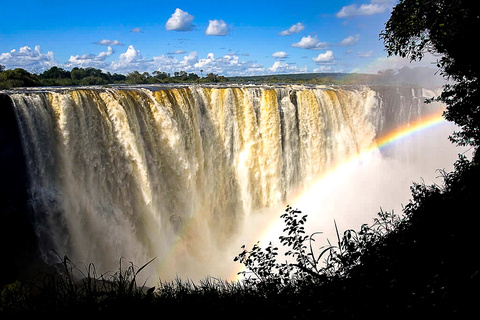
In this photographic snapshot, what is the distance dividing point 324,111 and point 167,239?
366 inches

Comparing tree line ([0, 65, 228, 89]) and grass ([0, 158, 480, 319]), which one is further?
tree line ([0, 65, 228, 89])

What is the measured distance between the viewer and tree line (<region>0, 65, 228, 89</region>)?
61.7 feet

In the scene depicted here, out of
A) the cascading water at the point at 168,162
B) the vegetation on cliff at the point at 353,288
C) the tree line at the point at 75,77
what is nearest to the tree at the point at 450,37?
the vegetation on cliff at the point at 353,288

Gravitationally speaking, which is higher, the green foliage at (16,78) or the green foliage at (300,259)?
the green foliage at (16,78)

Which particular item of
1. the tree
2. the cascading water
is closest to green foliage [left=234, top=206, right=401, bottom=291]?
the tree

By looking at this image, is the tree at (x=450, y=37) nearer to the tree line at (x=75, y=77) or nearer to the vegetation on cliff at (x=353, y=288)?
the vegetation on cliff at (x=353, y=288)

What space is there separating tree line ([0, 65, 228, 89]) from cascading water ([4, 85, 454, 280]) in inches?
339

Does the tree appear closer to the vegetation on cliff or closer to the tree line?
the vegetation on cliff

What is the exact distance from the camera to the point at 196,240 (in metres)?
12.8

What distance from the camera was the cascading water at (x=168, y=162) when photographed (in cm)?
932

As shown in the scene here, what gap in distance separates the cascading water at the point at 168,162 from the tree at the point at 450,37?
6760mm

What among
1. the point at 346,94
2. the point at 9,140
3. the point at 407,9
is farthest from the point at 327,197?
the point at 9,140

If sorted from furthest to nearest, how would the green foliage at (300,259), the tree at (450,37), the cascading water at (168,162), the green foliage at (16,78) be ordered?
1. the green foliage at (16,78)
2. the cascading water at (168,162)
3. the tree at (450,37)
4. the green foliage at (300,259)

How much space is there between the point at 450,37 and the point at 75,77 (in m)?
32.7
